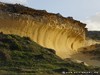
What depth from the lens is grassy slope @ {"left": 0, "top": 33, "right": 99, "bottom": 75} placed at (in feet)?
61.3

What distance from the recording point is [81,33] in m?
42.3

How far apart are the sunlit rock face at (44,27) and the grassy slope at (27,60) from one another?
13.8ft

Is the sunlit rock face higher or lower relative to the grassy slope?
higher

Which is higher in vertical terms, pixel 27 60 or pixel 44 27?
pixel 44 27

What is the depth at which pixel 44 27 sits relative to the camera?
31953mm

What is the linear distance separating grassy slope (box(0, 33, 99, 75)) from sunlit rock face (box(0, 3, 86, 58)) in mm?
4205

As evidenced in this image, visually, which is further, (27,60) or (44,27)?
(44,27)

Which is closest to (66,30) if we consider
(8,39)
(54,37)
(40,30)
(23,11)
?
(54,37)

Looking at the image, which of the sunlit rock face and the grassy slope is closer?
the grassy slope

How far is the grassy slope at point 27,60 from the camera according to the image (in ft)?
61.3

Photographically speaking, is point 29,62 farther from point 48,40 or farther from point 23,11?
point 48,40

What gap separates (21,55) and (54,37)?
14857mm

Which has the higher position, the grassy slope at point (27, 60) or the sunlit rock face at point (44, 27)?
the sunlit rock face at point (44, 27)

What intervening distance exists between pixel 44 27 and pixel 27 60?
465 inches
